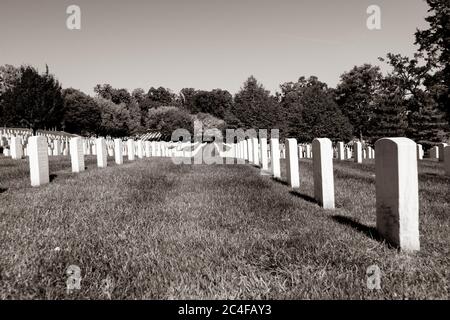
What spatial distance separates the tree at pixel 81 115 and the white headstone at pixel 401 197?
2941 inches

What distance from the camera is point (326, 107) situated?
50.9 meters

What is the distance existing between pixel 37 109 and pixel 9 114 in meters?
4.61

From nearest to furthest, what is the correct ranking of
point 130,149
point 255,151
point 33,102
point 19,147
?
1. point 19,147
2. point 255,151
3. point 130,149
4. point 33,102

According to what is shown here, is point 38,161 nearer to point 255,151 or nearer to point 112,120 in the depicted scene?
point 255,151

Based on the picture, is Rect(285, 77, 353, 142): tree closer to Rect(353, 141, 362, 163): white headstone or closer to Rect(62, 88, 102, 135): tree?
Rect(353, 141, 362, 163): white headstone

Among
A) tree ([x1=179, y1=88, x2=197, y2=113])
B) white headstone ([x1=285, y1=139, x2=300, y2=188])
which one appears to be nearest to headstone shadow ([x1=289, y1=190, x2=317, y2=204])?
white headstone ([x1=285, y1=139, x2=300, y2=188])

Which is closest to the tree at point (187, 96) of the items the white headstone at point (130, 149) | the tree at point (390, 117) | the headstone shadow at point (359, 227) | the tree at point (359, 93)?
the tree at point (359, 93)

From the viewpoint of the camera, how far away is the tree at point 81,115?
73562 mm

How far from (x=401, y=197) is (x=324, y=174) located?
2.56 meters

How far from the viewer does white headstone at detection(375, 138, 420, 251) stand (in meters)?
4.07

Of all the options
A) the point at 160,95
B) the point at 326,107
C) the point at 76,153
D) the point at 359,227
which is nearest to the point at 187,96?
the point at 160,95

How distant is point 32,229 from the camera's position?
4.52 m

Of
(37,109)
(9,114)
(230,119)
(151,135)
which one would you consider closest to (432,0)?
(230,119)
